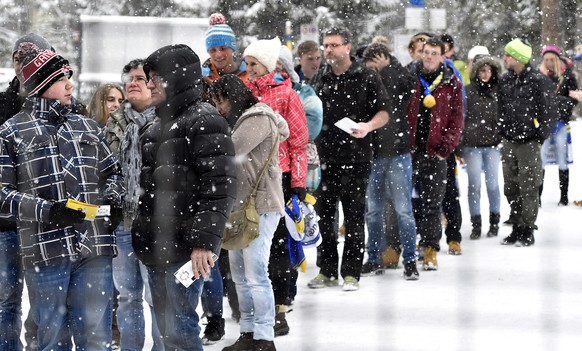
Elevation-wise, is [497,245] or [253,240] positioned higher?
[253,240]

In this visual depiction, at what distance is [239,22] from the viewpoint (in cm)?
2723

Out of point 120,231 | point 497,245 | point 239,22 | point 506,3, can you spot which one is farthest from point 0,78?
point 506,3

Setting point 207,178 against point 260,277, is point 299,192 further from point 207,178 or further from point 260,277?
point 207,178

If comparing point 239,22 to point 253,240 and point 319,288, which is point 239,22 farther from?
point 253,240

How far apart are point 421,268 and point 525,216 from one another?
1496mm

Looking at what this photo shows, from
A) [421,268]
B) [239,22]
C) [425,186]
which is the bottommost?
[421,268]

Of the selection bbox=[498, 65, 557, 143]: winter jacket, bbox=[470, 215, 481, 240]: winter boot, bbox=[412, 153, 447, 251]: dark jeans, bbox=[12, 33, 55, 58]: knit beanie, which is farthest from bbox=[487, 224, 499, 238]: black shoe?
bbox=[12, 33, 55, 58]: knit beanie

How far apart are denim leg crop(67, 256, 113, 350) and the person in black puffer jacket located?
0.74 ft

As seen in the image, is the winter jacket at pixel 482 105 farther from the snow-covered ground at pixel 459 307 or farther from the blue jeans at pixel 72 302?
the blue jeans at pixel 72 302

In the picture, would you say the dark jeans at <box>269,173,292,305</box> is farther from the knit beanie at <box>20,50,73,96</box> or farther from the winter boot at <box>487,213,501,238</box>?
the winter boot at <box>487,213,501,238</box>

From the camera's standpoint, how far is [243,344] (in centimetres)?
542

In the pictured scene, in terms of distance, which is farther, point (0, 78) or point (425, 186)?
point (0, 78)

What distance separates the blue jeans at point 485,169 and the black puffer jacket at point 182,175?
563 cm

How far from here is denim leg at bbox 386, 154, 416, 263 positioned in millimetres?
7570
